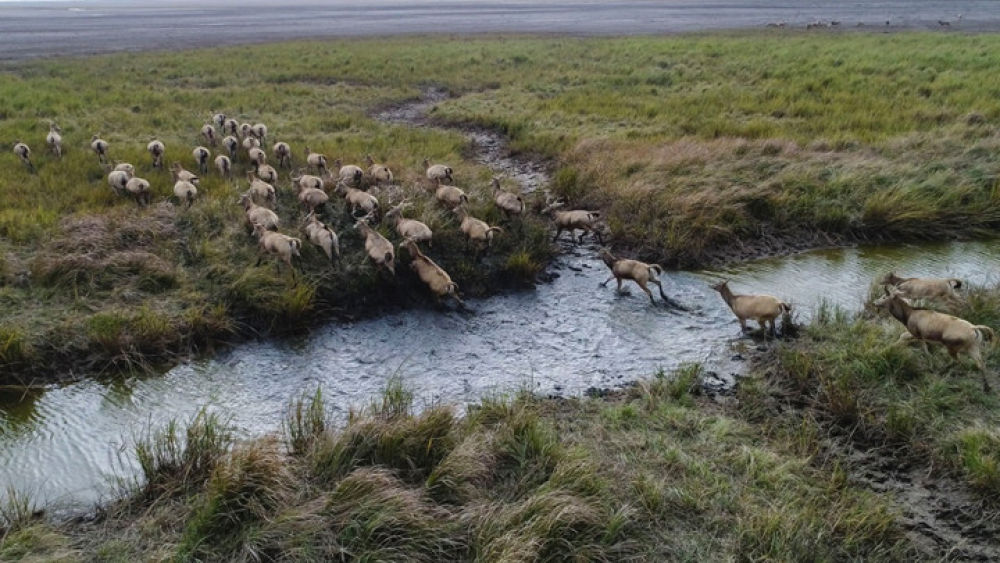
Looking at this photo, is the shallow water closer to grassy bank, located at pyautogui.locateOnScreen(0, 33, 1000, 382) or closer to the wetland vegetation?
the wetland vegetation

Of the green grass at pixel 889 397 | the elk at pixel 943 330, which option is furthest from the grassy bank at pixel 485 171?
the elk at pixel 943 330

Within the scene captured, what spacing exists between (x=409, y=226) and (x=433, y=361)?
9.62 ft

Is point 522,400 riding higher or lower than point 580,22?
lower

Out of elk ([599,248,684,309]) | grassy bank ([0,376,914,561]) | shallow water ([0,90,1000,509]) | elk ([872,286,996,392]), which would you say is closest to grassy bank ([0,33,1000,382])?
shallow water ([0,90,1000,509])

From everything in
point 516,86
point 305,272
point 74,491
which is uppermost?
point 516,86

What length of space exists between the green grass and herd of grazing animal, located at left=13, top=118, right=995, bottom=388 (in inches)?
11.6

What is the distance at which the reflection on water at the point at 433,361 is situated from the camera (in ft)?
25.1

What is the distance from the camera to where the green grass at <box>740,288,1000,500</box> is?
21.9 feet

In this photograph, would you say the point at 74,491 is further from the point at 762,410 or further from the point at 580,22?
the point at 580,22

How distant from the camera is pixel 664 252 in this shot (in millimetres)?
12344

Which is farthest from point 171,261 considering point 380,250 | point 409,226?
point 409,226

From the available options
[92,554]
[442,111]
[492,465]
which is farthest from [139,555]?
[442,111]

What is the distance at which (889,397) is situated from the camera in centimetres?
760

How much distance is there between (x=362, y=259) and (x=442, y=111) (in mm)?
14002
